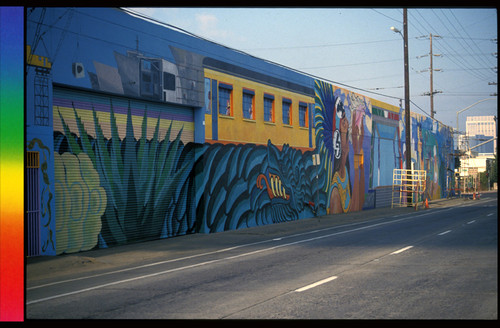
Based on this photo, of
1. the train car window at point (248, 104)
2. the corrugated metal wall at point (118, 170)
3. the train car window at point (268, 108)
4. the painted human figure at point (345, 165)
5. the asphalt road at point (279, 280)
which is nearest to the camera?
the asphalt road at point (279, 280)

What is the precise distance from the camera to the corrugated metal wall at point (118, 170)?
1653 cm

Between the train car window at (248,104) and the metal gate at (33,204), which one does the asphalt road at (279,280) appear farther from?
the train car window at (248,104)

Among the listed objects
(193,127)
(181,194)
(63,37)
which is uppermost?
(63,37)

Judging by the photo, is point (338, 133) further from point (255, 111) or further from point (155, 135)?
point (155, 135)

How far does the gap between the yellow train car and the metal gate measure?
8.79 meters

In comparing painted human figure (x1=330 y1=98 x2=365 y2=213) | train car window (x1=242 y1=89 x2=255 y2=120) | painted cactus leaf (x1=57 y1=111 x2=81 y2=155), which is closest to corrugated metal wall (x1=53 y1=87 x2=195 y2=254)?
painted cactus leaf (x1=57 y1=111 x2=81 y2=155)

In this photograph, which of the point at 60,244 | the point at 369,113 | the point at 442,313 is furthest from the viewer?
the point at 369,113

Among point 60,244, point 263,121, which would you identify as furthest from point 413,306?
point 263,121

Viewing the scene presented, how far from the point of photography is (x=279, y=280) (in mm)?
10883

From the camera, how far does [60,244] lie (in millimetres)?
16078

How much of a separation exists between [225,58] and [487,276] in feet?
52.8

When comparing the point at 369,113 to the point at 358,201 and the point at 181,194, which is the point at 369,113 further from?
the point at 181,194

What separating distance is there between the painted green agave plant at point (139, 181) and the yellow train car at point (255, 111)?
2.37m

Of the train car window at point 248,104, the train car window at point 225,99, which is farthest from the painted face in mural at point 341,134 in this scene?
the train car window at point 225,99
